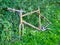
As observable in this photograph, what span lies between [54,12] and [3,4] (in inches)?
87.4

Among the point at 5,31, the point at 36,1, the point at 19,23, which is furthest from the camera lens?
the point at 36,1

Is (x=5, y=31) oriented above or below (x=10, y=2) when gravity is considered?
below

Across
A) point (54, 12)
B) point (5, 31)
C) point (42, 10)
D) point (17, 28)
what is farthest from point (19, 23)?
point (54, 12)

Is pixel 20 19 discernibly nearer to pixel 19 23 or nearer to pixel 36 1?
pixel 19 23

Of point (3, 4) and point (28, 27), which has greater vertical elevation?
point (3, 4)

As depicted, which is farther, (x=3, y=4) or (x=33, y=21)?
(x=33, y=21)

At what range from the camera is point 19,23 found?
6.69 metres

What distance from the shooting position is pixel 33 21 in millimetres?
7152

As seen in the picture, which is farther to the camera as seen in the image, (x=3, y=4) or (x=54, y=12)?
(x=54, y=12)

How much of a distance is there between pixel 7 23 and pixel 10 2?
0.65 meters

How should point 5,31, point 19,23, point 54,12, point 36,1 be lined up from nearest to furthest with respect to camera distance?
point 5,31 < point 19,23 < point 36,1 < point 54,12

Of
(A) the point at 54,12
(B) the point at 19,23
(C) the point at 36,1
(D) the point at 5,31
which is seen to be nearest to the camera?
(D) the point at 5,31

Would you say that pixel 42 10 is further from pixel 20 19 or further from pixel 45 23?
pixel 20 19

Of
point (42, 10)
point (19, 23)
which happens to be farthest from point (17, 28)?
point (42, 10)
